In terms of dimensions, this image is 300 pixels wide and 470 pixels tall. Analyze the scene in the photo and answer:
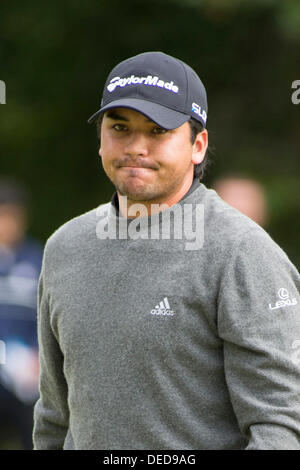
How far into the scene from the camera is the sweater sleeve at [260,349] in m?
2.74

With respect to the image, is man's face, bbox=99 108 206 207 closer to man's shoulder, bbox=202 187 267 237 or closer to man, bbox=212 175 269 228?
man's shoulder, bbox=202 187 267 237

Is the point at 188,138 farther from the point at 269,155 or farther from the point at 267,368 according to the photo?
the point at 269,155

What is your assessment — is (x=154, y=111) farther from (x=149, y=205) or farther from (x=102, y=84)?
(x=102, y=84)

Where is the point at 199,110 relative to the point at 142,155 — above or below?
above

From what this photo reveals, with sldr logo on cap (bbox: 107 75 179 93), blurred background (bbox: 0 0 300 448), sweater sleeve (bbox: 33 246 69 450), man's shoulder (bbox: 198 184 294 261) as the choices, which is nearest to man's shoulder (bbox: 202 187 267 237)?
man's shoulder (bbox: 198 184 294 261)

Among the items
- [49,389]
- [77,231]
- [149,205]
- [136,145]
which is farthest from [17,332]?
[136,145]

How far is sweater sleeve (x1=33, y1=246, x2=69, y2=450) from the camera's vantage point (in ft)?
10.7

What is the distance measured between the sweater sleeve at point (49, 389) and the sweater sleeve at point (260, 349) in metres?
0.71

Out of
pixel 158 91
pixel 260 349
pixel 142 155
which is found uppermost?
pixel 158 91

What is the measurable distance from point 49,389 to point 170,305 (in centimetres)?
72

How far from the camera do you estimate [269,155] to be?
36.1ft

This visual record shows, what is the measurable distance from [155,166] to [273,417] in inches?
32.7

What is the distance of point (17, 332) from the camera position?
263 inches
